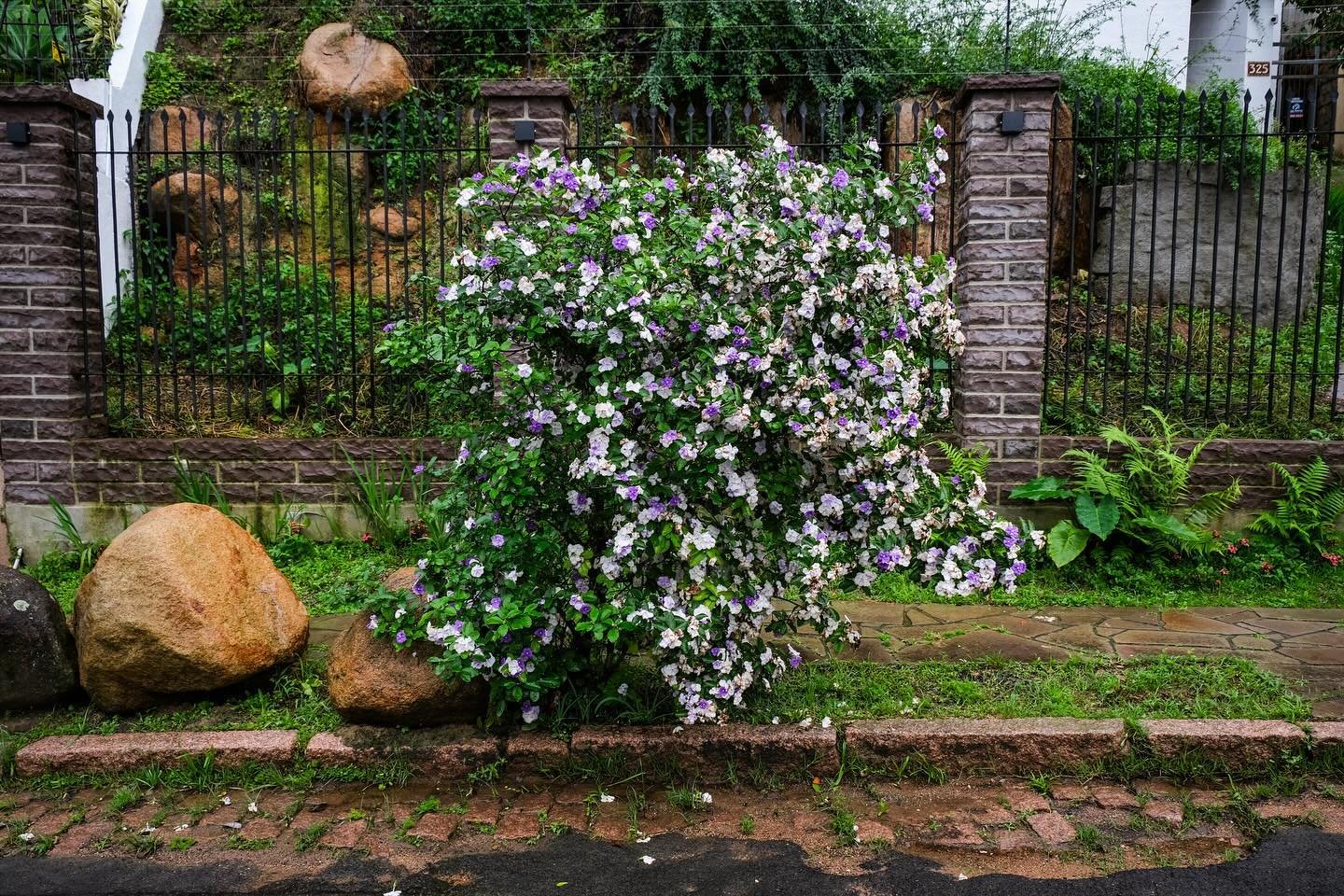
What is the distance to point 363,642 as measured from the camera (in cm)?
402

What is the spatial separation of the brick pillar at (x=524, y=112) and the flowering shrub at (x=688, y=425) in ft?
8.53

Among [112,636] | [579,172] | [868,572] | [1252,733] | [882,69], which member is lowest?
[1252,733]

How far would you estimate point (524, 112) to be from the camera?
20.9 ft

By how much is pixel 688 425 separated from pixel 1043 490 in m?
3.30

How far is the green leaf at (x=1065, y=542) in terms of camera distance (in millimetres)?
5875

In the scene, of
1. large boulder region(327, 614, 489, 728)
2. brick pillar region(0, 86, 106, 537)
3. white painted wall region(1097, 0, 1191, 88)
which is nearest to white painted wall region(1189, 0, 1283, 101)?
white painted wall region(1097, 0, 1191, 88)

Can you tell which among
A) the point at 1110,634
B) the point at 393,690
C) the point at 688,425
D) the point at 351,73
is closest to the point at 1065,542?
the point at 1110,634

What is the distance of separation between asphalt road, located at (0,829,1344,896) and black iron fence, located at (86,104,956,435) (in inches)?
108

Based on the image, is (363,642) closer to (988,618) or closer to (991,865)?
(991,865)

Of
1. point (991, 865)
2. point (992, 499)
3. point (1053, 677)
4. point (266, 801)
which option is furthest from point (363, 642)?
point (992, 499)

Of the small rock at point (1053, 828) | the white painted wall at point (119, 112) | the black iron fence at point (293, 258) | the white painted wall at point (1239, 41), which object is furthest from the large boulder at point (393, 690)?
the white painted wall at point (1239, 41)

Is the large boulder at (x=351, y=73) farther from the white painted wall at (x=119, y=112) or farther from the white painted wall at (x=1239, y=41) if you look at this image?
the white painted wall at (x=1239, y=41)

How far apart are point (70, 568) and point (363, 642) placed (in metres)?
3.40

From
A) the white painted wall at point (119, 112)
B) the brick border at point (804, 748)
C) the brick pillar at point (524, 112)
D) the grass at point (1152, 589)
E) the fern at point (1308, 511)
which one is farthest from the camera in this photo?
the white painted wall at point (119, 112)
